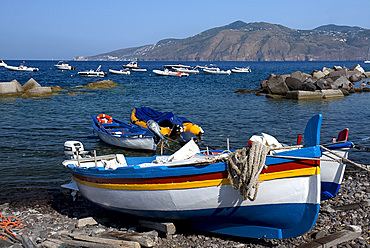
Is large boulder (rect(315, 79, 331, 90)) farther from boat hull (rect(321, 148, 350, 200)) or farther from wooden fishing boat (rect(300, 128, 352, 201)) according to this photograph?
boat hull (rect(321, 148, 350, 200))

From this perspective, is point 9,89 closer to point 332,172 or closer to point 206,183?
point 206,183

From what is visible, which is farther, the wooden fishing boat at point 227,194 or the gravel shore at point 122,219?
the gravel shore at point 122,219

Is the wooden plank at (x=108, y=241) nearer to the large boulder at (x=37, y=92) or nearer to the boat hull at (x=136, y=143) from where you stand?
the boat hull at (x=136, y=143)

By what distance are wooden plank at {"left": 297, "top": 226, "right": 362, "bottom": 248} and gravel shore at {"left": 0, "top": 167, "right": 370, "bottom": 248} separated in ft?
0.32

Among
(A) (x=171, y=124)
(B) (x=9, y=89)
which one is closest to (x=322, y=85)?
(A) (x=171, y=124)

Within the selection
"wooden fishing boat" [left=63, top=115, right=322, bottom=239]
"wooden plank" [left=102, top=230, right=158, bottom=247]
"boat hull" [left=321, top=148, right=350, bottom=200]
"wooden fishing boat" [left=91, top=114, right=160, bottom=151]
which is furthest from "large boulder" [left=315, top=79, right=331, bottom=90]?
"wooden plank" [left=102, top=230, right=158, bottom=247]

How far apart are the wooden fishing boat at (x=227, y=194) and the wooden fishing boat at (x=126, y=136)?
8.35m

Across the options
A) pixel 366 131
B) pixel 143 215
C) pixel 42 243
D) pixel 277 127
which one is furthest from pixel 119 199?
pixel 366 131

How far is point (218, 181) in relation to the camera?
24.0 ft

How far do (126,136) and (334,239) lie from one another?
A: 38.9ft

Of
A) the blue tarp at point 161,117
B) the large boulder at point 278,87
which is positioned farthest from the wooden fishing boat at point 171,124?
the large boulder at point 278,87

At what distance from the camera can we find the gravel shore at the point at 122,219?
787cm

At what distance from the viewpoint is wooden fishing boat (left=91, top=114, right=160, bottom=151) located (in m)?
16.9

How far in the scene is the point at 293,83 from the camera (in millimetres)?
39469
